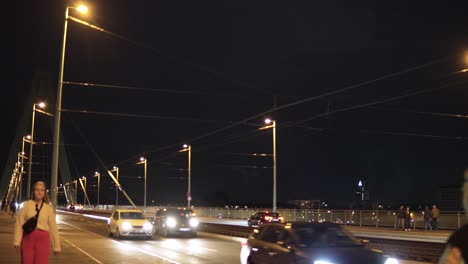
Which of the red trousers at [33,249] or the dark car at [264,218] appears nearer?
the red trousers at [33,249]

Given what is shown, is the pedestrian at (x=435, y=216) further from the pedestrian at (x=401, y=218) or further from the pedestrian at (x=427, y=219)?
the pedestrian at (x=401, y=218)

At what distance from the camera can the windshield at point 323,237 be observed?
12.0 meters

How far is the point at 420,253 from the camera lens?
20656 mm

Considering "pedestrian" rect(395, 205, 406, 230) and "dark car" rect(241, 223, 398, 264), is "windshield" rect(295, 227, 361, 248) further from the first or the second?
"pedestrian" rect(395, 205, 406, 230)

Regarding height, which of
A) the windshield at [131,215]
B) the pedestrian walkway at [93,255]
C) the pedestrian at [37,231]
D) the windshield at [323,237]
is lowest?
the pedestrian walkway at [93,255]

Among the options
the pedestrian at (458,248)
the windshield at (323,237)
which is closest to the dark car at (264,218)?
the windshield at (323,237)

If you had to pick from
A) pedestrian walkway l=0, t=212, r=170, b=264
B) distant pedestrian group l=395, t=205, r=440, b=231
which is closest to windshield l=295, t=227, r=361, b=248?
pedestrian walkway l=0, t=212, r=170, b=264

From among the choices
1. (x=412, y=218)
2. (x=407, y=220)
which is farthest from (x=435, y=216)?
(x=412, y=218)

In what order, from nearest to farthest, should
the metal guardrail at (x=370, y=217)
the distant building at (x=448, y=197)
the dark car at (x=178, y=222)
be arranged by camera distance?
the dark car at (x=178, y=222) → the metal guardrail at (x=370, y=217) → the distant building at (x=448, y=197)

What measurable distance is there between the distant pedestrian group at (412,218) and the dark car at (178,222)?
14.1m

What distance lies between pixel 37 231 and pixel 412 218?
36.7m

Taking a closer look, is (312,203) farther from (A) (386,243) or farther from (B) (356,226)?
(A) (386,243)

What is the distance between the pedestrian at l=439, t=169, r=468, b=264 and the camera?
4.46m

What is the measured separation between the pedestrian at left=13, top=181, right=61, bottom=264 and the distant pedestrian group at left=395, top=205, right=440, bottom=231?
33.0 meters
